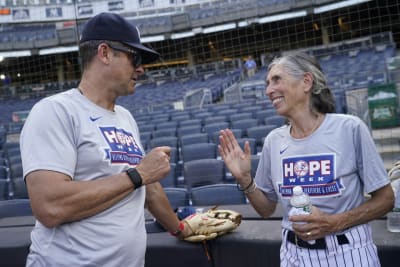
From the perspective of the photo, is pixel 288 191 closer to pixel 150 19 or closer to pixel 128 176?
pixel 128 176

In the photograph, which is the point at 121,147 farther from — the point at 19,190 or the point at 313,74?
the point at 19,190

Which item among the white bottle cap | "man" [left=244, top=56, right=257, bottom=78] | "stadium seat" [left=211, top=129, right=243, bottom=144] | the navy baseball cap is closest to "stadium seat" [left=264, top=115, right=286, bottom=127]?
"stadium seat" [left=211, top=129, right=243, bottom=144]

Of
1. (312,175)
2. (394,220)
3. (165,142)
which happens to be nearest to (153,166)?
(312,175)

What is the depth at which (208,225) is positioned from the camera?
1882 millimetres

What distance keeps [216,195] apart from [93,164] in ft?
7.15

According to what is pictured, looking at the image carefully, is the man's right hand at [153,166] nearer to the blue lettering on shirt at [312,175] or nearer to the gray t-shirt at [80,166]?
the gray t-shirt at [80,166]

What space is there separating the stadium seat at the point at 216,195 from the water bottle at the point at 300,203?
198cm

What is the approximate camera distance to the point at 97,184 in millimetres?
1228

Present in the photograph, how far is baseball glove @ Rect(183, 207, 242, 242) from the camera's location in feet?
6.15

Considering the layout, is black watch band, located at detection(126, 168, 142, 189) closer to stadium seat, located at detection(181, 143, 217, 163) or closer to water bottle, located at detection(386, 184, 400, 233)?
water bottle, located at detection(386, 184, 400, 233)

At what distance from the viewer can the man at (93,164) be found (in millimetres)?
1185

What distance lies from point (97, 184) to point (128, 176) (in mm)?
103

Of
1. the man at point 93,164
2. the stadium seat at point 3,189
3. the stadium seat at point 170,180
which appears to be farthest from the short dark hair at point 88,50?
the stadium seat at point 3,189

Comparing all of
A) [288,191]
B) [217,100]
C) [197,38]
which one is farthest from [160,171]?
[197,38]
